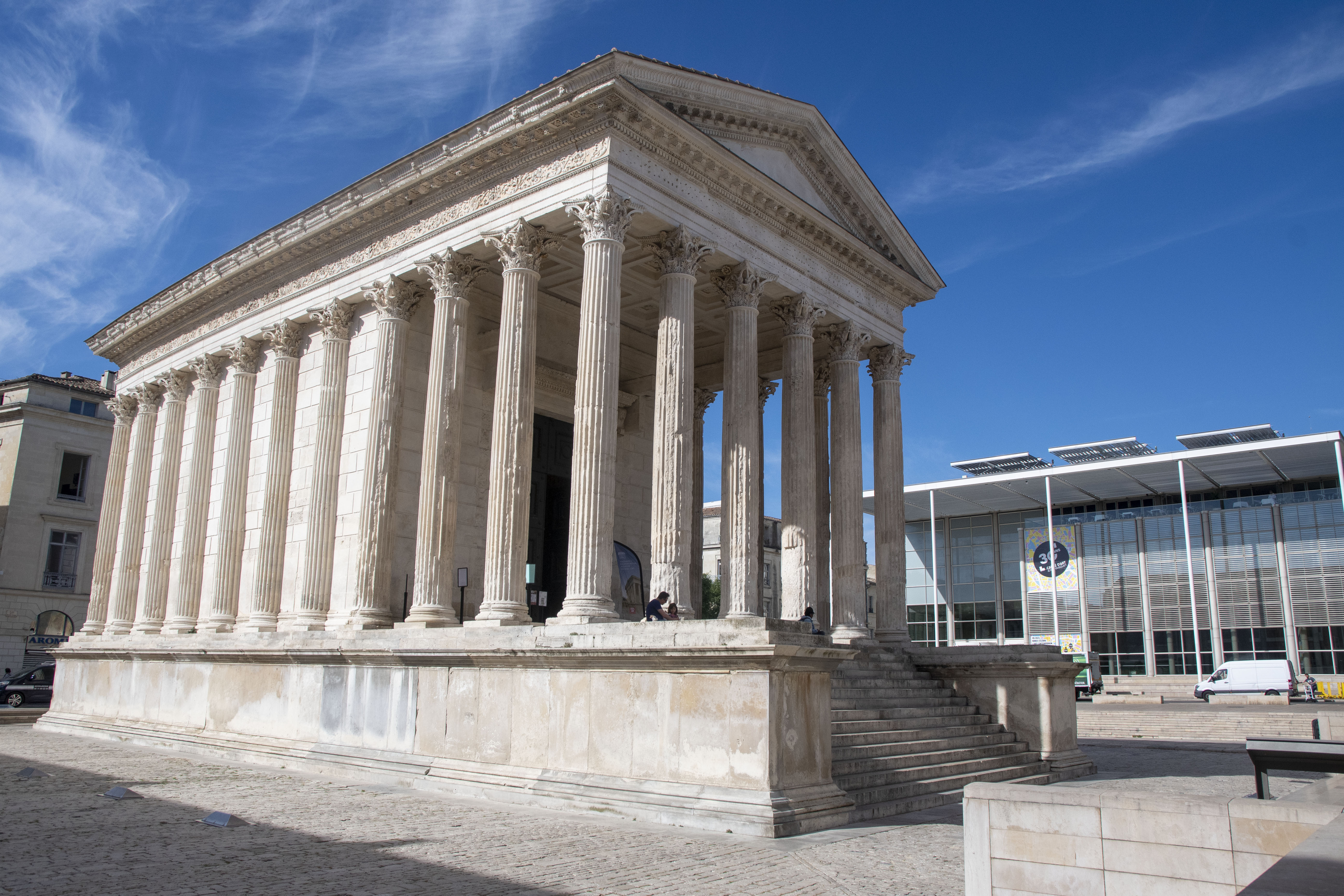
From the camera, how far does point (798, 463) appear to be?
2088 cm

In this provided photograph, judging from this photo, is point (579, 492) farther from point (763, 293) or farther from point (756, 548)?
point (763, 293)

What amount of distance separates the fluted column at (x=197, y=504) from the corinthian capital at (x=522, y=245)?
11.8 m

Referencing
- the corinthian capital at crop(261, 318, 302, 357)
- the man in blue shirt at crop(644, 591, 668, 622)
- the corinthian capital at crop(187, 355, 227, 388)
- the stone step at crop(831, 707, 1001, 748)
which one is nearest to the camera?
the stone step at crop(831, 707, 1001, 748)

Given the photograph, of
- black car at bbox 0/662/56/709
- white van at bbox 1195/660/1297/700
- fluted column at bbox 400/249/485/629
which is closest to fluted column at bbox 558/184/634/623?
fluted column at bbox 400/249/485/629

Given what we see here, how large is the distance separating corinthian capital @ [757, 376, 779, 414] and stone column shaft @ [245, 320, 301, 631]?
11.8 metres

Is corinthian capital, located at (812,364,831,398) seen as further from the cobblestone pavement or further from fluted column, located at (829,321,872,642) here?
the cobblestone pavement

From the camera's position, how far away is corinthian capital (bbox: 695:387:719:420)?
1088 inches

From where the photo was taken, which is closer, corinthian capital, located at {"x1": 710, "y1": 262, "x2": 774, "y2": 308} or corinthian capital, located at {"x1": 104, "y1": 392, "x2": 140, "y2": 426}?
corinthian capital, located at {"x1": 710, "y1": 262, "x2": 774, "y2": 308}

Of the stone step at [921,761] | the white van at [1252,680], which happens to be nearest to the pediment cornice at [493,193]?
the stone step at [921,761]

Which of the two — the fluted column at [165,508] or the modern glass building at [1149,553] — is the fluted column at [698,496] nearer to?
the fluted column at [165,508]

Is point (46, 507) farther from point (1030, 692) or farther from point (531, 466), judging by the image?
point (1030, 692)

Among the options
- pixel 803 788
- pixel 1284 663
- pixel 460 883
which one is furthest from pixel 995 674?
pixel 1284 663

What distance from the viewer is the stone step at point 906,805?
12.8m

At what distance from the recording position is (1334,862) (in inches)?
163
